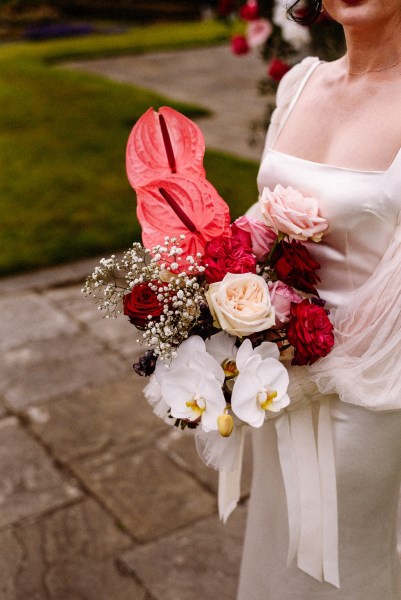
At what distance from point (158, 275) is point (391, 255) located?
0.52m

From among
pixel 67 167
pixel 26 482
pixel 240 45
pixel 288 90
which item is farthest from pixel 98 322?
pixel 67 167

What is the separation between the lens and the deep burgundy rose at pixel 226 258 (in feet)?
5.81

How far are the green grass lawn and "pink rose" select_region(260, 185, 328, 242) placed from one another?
4029 millimetres

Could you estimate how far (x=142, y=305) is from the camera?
176 centimetres

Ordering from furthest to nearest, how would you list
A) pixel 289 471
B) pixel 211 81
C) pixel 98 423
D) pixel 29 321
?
pixel 211 81 < pixel 29 321 < pixel 98 423 < pixel 289 471

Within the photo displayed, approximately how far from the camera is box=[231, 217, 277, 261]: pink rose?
192cm

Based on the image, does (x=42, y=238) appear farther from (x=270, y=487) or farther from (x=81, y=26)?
(x=81, y=26)

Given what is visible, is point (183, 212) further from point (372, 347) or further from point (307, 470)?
point (307, 470)

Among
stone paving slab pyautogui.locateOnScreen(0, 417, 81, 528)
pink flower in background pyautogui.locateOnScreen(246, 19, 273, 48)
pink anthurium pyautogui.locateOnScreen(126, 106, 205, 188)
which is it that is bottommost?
stone paving slab pyautogui.locateOnScreen(0, 417, 81, 528)

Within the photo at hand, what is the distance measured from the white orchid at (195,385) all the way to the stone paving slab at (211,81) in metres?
6.75

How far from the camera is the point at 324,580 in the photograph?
206cm

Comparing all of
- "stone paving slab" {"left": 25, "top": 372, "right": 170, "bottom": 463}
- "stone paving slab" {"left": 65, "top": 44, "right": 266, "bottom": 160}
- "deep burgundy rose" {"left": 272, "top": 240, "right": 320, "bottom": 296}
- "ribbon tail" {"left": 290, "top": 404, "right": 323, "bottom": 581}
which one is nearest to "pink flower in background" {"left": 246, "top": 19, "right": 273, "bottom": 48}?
"stone paving slab" {"left": 25, "top": 372, "right": 170, "bottom": 463}

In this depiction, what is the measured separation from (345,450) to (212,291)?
524 mm

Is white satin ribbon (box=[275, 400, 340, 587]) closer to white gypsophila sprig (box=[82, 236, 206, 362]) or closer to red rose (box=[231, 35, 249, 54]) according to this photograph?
white gypsophila sprig (box=[82, 236, 206, 362])
